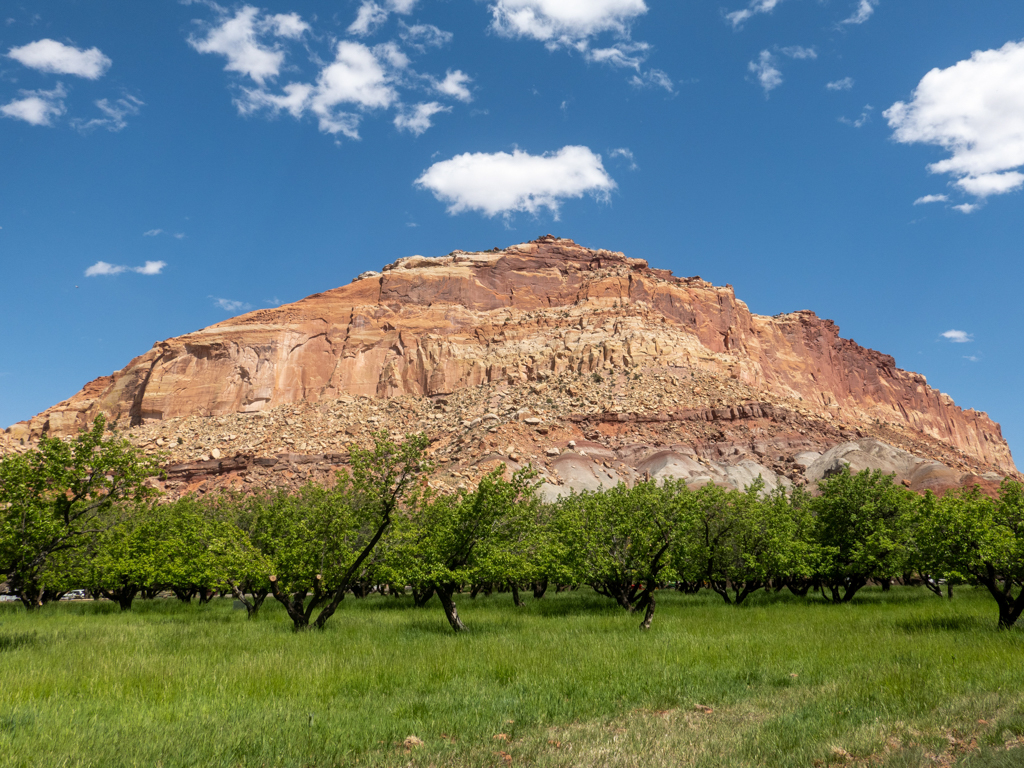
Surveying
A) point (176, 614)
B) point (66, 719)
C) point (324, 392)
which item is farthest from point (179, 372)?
Answer: point (66, 719)

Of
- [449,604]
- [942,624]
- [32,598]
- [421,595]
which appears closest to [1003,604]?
[942,624]

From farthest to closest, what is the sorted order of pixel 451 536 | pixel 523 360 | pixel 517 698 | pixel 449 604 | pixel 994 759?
pixel 523 360, pixel 451 536, pixel 449 604, pixel 517 698, pixel 994 759

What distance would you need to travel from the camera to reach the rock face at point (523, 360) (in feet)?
296

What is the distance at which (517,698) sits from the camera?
34.6ft

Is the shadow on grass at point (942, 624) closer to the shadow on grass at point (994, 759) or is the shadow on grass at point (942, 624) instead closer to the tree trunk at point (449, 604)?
the shadow on grass at point (994, 759)

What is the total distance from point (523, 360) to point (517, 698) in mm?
101477

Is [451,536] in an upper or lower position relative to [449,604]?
upper

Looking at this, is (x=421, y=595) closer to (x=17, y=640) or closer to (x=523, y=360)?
(x=17, y=640)

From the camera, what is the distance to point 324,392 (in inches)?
4498

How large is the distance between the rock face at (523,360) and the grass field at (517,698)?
6307 cm

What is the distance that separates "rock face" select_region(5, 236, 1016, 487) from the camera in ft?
296

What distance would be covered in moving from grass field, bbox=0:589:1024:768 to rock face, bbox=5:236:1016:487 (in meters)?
63.1

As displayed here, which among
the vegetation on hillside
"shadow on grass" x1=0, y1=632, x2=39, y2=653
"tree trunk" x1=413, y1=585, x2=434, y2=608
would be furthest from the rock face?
"shadow on grass" x1=0, y1=632, x2=39, y2=653

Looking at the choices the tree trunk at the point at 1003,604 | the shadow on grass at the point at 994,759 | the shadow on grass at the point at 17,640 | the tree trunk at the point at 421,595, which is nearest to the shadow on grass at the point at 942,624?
the tree trunk at the point at 1003,604
